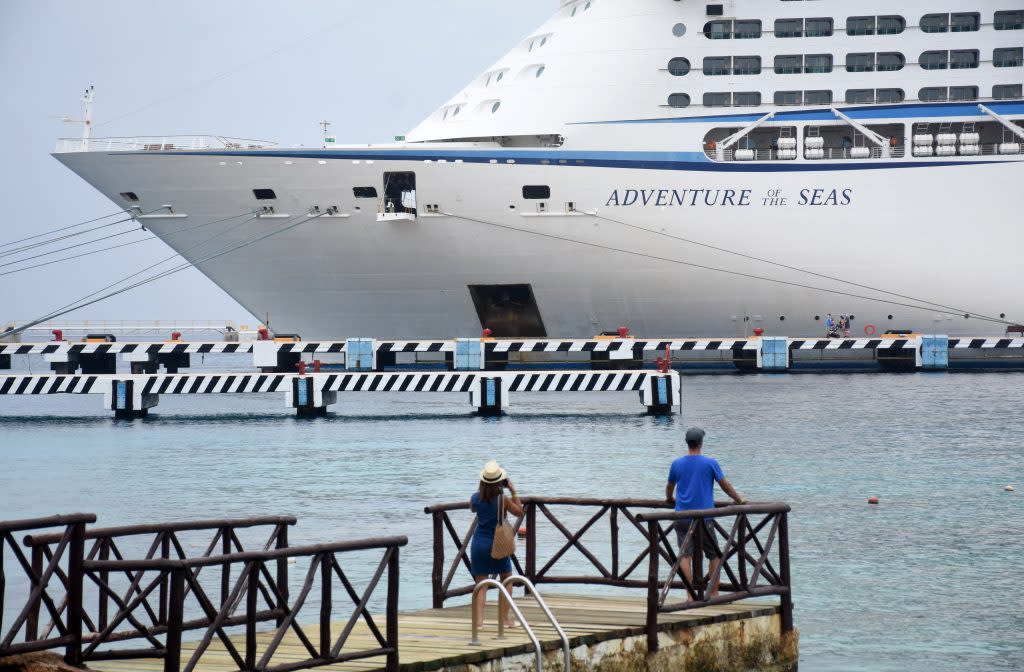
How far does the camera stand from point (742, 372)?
54281 millimetres

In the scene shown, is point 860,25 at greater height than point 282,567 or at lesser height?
greater

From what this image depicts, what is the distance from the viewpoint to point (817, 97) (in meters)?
49.8

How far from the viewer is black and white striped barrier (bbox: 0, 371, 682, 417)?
1384 inches

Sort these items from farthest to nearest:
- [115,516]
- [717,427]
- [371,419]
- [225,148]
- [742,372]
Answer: [742,372]
[225,148]
[371,419]
[717,427]
[115,516]

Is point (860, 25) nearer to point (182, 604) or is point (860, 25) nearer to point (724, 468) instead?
point (724, 468)

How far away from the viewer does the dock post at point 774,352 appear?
162 feet

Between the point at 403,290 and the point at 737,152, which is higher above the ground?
the point at 737,152

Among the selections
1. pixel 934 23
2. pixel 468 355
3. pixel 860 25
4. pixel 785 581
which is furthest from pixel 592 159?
pixel 785 581

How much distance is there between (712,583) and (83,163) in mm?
41518

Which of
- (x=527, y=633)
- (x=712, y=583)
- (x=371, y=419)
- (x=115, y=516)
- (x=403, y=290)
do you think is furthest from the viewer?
(x=403, y=290)

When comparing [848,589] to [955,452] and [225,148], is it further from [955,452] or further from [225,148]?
[225,148]

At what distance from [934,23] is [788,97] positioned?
5823mm

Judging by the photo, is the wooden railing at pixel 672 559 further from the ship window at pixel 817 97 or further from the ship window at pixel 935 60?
the ship window at pixel 935 60

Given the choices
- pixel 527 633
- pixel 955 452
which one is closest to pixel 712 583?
pixel 527 633
